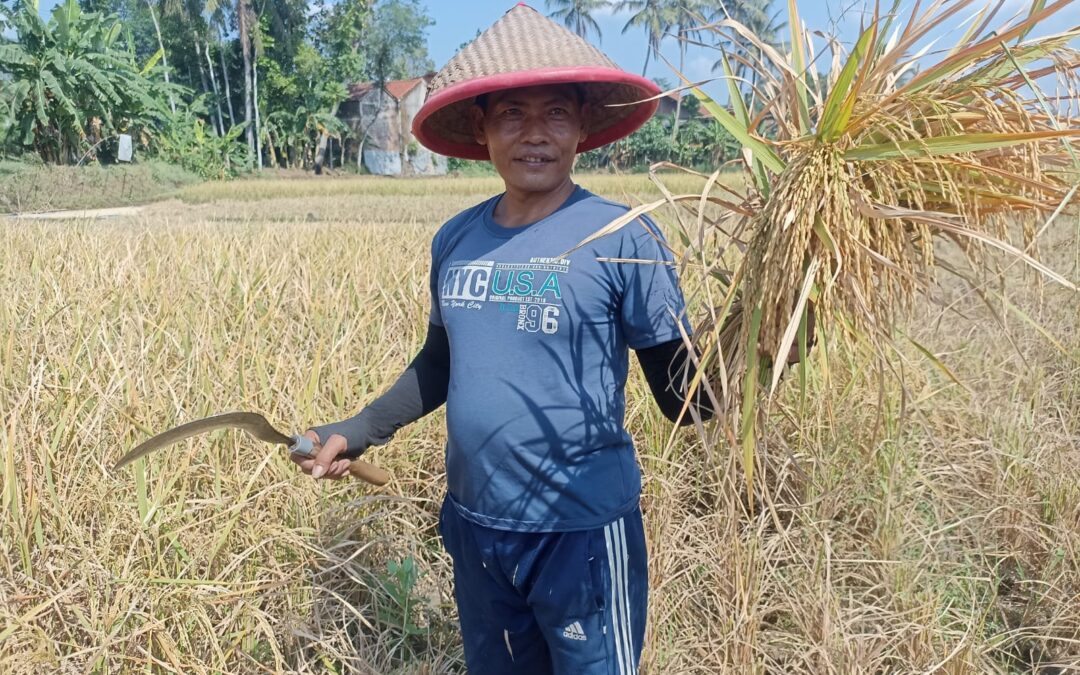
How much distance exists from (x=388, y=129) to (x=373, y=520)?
31374 millimetres

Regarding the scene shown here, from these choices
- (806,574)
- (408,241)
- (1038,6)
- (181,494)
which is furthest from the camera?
(408,241)

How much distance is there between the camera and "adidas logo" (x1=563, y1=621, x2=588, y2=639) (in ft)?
3.67

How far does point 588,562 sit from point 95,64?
2003 centimetres

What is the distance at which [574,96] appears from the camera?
1212 mm

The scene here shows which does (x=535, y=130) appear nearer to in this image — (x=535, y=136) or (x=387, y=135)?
(x=535, y=136)

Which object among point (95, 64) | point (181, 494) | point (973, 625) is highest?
point (95, 64)

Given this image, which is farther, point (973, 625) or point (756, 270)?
point (973, 625)

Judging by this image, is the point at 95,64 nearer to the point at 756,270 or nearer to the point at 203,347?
the point at 203,347

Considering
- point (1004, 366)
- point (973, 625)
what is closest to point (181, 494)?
point (973, 625)

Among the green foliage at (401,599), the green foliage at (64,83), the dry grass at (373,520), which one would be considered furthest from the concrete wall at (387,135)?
the green foliage at (401,599)

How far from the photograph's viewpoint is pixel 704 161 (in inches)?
1318

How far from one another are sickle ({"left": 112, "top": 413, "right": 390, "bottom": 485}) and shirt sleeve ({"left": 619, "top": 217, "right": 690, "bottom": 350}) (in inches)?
20.8

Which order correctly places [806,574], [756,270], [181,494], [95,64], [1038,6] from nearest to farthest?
[1038,6] < [756,270] < [181,494] < [806,574] < [95,64]

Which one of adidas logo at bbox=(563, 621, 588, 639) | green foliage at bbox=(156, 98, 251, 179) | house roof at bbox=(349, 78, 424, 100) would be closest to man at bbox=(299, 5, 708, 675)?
adidas logo at bbox=(563, 621, 588, 639)
